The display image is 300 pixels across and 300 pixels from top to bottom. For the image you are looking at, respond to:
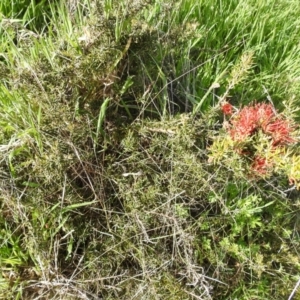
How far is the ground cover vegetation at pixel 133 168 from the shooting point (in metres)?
2.00

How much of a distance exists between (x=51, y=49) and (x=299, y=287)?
1.35 metres

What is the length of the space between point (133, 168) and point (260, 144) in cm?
49

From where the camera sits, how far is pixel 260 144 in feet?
6.46

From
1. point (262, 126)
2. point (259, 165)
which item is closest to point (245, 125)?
point (262, 126)

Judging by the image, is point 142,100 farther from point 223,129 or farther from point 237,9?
point 237,9

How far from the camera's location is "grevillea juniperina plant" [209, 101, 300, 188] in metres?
1.94

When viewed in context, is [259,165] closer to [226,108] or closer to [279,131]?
[279,131]

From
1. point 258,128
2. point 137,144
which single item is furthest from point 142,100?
point 258,128

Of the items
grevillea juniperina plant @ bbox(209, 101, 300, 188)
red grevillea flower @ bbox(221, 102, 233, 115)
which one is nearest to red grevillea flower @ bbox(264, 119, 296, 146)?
grevillea juniperina plant @ bbox(209, 101, 300, 188)

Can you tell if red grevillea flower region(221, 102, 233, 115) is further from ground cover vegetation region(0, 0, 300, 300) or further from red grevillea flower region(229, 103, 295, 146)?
red grevillea flower region(229, 103, 295, 146)

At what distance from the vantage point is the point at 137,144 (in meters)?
2.14

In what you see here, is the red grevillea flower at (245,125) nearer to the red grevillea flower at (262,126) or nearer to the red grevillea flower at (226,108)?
the red grevillea flower at (262,126)

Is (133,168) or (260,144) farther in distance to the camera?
(133,168)

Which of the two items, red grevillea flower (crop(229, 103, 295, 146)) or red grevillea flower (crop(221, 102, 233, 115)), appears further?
red grevillea flower (crop(221, 102, 233, 115))
